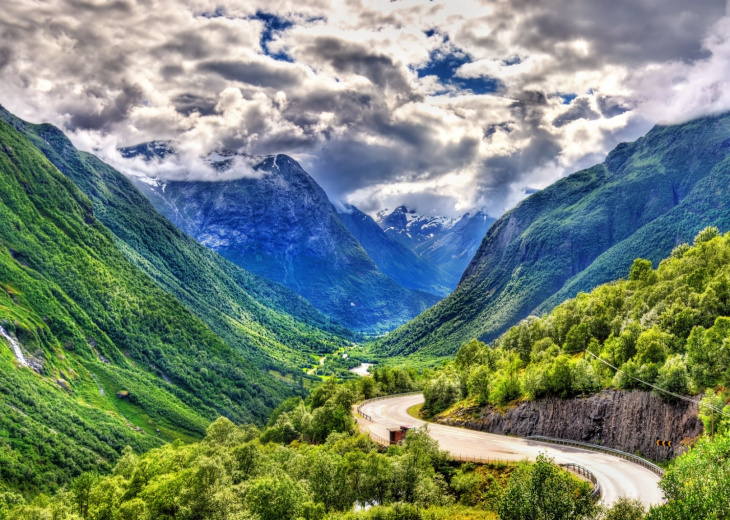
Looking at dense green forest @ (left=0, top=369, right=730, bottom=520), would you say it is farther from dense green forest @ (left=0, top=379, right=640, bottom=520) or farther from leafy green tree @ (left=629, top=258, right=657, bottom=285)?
leafy green tree @ (left=629, top=258, right=657, bottom=285)

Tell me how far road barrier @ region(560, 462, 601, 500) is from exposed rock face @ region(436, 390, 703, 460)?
12953 millimetres

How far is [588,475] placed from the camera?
60.6 meters

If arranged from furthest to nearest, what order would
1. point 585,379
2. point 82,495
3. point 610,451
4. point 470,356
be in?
point 470,356 < point 82,495 < point 585,379 < point 610,451

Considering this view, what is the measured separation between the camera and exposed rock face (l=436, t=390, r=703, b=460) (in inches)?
2648

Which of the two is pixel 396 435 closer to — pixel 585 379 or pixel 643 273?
pixel 585 379

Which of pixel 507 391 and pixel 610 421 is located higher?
pixel 507 391

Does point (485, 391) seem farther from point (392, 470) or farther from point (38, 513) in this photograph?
point (38, 513)

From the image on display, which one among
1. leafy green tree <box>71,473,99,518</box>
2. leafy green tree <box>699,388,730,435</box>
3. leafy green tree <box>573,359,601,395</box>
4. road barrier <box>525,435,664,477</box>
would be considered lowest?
leafy green tree <box>71,473,99,518</box>

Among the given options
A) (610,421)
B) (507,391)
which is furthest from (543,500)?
(507,391)

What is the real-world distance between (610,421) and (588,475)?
20.6 meters

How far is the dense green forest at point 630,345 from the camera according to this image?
232ft

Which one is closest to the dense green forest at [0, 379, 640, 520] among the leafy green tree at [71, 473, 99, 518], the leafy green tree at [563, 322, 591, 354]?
the leafy green tree at [71, 473, 99, 518]

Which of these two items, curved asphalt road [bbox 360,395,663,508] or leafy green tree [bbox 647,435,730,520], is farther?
curved asphalt road [bbox 360,395,663,508]

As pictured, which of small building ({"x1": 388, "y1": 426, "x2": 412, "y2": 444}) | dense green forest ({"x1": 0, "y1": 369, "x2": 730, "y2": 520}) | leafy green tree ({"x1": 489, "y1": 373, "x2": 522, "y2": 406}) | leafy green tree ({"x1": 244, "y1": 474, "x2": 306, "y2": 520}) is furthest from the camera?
leafy green tree ({"x1": 489, "y1": 373, "x2": 522, "y2": 406})
